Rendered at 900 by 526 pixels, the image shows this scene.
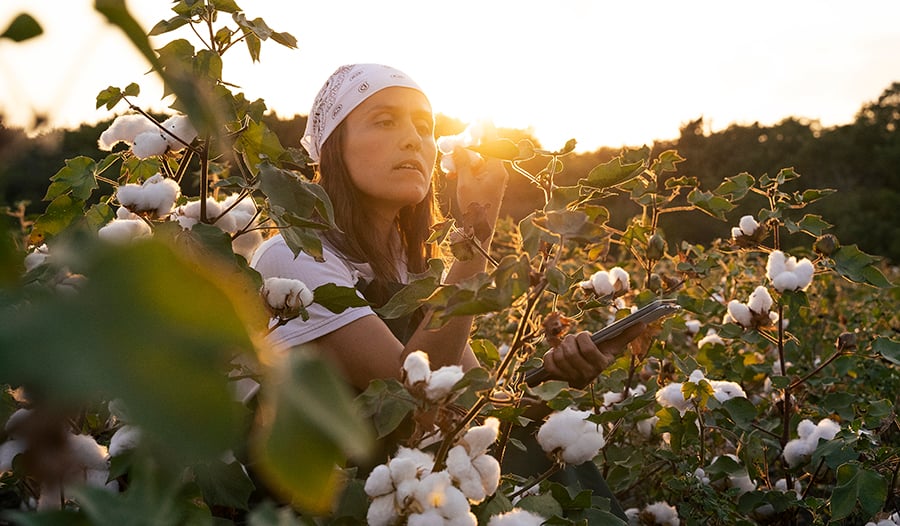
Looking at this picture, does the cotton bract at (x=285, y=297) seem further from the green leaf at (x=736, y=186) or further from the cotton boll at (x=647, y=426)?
the cotton boll at (x=647, y=426)

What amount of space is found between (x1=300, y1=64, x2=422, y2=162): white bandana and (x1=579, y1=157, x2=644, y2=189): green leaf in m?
1.24

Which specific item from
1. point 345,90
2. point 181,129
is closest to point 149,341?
point 181,129

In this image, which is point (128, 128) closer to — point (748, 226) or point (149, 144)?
point (149, 144)

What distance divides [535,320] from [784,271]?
1.04 meters

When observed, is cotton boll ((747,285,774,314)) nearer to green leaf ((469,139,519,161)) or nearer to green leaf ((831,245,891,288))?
green leaf ((831,245,891,288))

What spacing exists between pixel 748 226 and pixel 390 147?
36.3 inches

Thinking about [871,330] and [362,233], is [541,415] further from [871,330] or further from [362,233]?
[871,330]

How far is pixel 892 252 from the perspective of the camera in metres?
14.8

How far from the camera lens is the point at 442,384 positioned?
0.84 meters

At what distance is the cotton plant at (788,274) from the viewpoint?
73.4 inches

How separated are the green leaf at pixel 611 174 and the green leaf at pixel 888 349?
961mm

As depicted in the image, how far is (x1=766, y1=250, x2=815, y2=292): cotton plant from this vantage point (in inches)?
73.4

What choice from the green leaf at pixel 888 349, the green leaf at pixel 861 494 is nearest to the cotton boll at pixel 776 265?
the green leaf at pixel 888 349

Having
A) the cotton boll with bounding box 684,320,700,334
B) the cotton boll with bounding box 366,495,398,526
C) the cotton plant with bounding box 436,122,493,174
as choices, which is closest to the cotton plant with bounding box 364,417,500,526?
the cotton boll with bounding box 366,495,398,526
